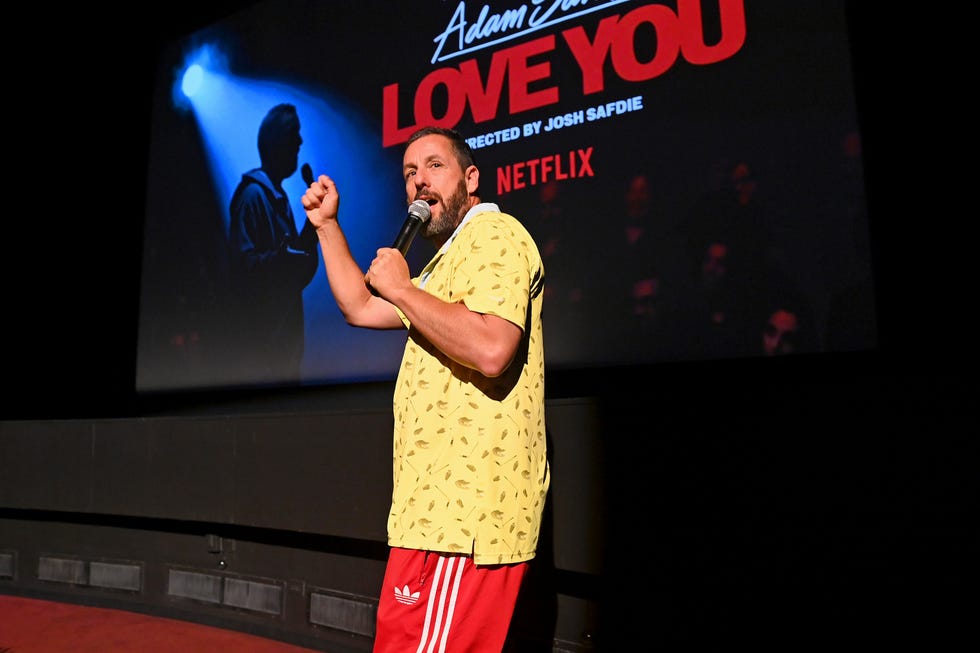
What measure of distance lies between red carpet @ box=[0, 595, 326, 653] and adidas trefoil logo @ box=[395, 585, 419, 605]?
1.71 m

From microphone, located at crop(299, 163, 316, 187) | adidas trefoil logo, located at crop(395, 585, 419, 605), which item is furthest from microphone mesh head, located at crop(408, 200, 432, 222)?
microphone, located at crop(299, 163, 316, 187)

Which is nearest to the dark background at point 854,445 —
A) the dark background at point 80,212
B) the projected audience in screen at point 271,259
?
the projected audience in screen at point 271,259

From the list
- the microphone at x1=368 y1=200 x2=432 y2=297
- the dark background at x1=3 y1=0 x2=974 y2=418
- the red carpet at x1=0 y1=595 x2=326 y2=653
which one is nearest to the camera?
the microphone at x1=368 y1=200 x2=432 y2=297

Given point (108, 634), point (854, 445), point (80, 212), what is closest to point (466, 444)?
point (854, 445)

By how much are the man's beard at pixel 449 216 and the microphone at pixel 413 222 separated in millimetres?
17

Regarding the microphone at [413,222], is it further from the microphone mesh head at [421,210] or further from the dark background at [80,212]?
the dark background at [80,212]

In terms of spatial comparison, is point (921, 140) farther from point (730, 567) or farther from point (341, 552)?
point (341, 552)

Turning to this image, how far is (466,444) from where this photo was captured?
1043 millimetres

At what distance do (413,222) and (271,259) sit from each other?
235cm

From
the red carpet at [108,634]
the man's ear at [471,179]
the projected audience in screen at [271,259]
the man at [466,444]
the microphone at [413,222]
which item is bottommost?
the red carpet at [108,634]

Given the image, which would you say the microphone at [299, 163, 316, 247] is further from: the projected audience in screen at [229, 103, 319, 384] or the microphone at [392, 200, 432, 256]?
the microphone at [392, 200, 432, 256]

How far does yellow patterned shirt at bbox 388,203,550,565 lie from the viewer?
103 cm

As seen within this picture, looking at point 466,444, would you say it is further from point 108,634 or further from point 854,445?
point 108,634

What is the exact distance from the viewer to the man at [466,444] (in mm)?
1007
